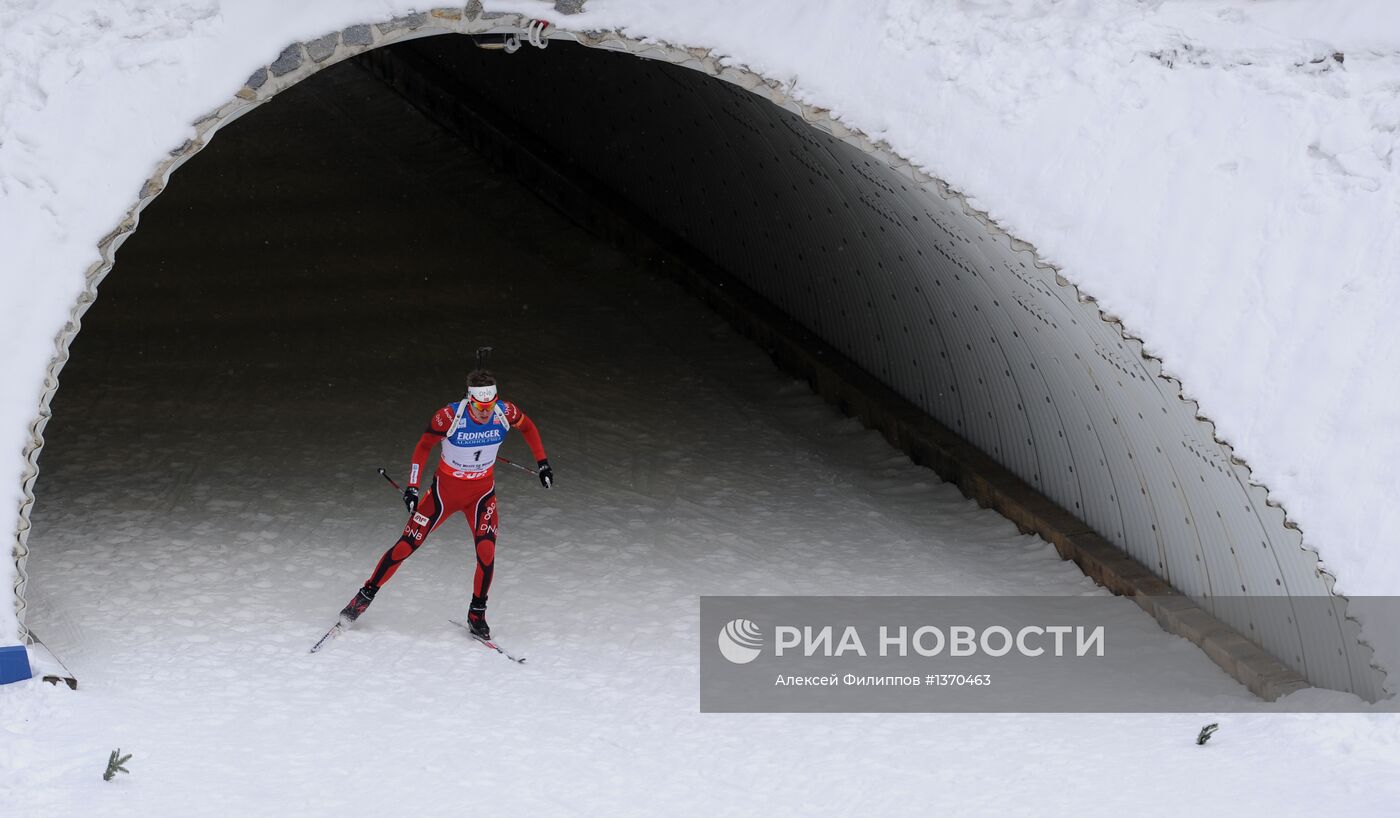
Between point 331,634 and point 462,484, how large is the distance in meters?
1.11

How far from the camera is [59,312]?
6.96m

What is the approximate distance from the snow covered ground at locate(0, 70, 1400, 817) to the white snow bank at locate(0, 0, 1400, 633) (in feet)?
3.63

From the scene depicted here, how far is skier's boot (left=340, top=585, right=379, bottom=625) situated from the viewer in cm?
800

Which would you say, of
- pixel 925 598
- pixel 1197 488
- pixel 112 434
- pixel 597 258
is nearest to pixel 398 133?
pixel 597 258

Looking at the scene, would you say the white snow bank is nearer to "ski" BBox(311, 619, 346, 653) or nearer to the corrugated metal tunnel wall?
the corrugated metal tunnel wall

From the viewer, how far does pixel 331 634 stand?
7.98 metres

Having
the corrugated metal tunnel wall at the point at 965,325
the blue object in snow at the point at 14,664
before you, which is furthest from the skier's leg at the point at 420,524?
the corrugated metal tunnel wall at the point at 965,325

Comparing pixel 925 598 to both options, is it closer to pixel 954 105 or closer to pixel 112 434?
pixel 954 105

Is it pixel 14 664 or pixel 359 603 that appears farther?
pixel 359 603

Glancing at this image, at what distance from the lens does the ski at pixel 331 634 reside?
7867 mm

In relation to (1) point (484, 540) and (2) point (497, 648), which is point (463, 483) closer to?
(1) point (484, 540)

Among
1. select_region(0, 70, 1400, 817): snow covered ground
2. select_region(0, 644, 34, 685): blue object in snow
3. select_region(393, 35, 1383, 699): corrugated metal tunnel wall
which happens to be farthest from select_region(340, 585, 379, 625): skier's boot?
select_region(393, 35, 1383, 699): corrugated metal tunnel wall

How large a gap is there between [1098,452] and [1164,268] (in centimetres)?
190

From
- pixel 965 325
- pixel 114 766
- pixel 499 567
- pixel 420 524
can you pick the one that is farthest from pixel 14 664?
pixel 965 325
